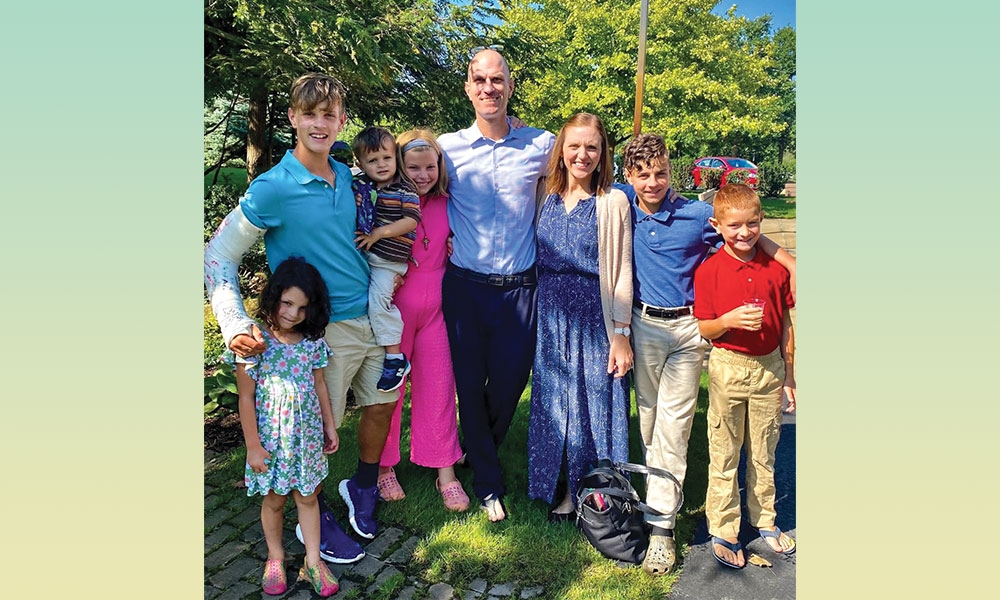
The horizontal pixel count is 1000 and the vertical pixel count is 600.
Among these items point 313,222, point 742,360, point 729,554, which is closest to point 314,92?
point 313,222

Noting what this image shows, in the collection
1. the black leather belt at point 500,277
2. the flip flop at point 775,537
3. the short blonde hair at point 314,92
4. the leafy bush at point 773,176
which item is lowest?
the flip flop at point 775,537

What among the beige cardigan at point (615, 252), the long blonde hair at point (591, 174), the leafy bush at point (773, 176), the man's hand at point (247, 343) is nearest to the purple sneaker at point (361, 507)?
the man's hand at point (247, 343)

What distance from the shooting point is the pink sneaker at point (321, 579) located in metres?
3.18

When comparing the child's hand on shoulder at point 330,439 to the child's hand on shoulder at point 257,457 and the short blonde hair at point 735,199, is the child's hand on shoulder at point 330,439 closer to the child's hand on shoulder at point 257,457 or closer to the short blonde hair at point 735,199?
the child's hand on shoulder at point 257,457

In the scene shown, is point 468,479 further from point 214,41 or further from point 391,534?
point 214,41

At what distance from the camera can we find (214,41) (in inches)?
178

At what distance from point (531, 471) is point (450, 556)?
65 cm

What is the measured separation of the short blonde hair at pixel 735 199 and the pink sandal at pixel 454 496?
2.09 meters

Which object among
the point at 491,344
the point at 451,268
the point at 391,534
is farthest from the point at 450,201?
the point at 391,534

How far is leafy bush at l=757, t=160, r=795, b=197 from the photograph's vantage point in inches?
133

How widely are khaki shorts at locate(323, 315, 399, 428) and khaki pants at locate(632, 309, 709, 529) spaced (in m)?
1.33

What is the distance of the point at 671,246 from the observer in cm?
329

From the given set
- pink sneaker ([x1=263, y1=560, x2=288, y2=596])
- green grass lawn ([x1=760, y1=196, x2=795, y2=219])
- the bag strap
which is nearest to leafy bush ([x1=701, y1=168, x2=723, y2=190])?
green grass lawn ([x1=760, y1=196, x2=795, y2=219])

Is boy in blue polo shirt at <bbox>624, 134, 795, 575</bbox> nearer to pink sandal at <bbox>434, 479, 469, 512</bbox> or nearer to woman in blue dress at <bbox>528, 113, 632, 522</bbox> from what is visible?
woman in blue dress at <bbox>528, 113, 632, 522</bbox>
